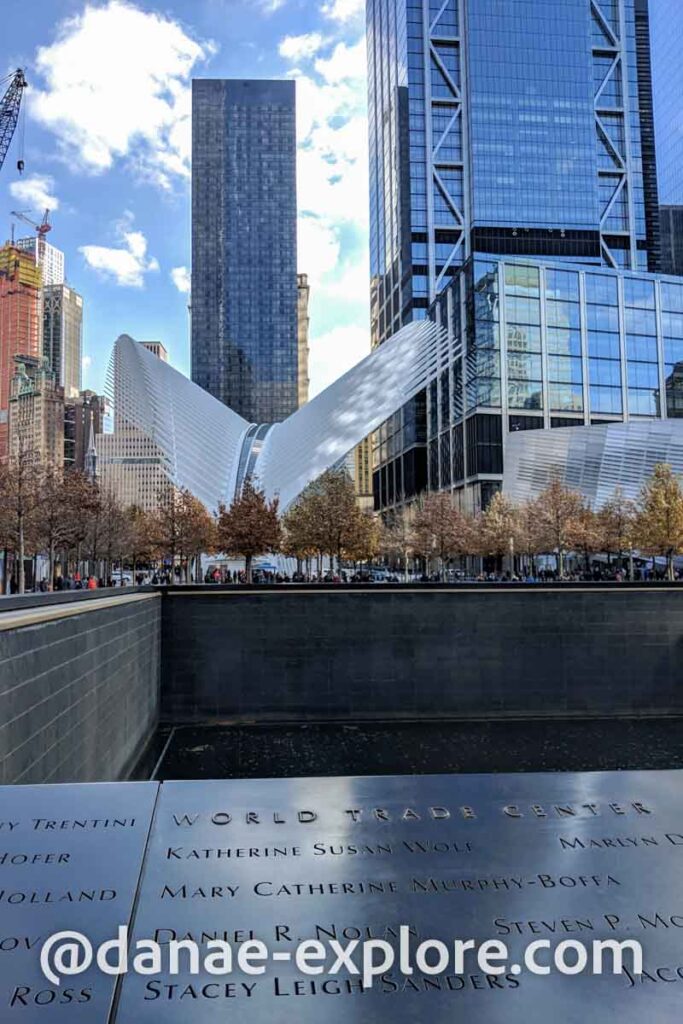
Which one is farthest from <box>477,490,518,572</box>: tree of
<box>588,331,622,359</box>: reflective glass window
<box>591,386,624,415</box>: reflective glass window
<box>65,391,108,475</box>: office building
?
<box>65,391,108,475</box>: office building

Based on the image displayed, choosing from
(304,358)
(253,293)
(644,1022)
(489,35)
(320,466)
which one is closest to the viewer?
(644,1022)

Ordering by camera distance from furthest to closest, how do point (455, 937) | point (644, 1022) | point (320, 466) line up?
point (320, 466), point (455, 937), point (644, 1022)

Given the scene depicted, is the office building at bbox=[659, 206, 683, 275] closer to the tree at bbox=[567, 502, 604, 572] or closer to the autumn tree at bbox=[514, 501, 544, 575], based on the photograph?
the autumn tree at bbox=[514, 501, 544, 575]

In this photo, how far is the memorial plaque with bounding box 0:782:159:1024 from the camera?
220cm

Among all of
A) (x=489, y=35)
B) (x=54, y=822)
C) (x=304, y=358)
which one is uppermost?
(x=489, y=35)

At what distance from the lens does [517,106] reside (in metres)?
102

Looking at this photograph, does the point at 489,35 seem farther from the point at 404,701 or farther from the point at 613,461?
the point at 404,701

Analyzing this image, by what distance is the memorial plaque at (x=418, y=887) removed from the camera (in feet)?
7.30

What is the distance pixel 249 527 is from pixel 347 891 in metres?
34.6

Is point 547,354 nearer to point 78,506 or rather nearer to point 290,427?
point 290,427

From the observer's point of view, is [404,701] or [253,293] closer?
[404,701]

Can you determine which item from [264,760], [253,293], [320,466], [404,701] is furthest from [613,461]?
[253,293]

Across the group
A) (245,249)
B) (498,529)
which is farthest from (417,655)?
(245,249)

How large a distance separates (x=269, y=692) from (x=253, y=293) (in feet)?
530
